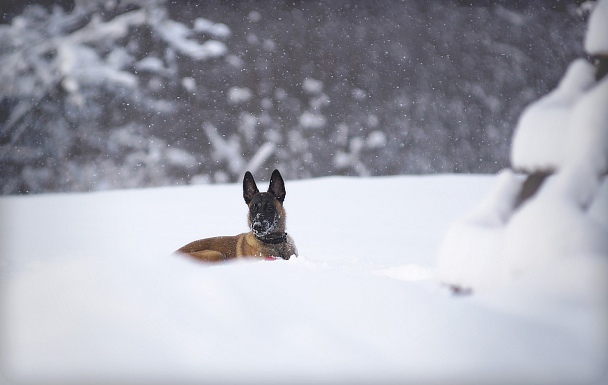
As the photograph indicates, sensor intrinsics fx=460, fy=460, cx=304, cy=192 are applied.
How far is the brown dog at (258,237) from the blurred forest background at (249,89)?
0.12m

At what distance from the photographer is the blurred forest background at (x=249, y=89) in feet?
6.20

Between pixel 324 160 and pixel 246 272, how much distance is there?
31.2 inches

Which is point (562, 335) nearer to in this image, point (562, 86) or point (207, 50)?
point (562, 86)

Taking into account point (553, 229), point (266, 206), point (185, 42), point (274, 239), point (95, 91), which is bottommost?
point (553, 229)

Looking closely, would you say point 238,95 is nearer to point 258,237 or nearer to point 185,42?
point 185,42

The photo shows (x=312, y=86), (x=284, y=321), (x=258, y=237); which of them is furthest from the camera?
(x=312, y=86)

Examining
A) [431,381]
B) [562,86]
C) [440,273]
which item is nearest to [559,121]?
[562,86]

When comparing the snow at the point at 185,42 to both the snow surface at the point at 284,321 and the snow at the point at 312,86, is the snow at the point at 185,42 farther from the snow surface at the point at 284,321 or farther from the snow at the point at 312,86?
the snow surface at the point at 284,321

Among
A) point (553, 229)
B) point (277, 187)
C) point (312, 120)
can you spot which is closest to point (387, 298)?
point (553, 229)

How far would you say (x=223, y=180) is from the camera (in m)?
2.04

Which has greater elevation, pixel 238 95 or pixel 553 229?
pixel 238 95

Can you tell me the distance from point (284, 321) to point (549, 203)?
0.72m

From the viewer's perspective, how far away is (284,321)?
124 cm

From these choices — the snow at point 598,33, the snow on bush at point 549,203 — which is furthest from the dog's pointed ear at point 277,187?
the snow at point 598,33
